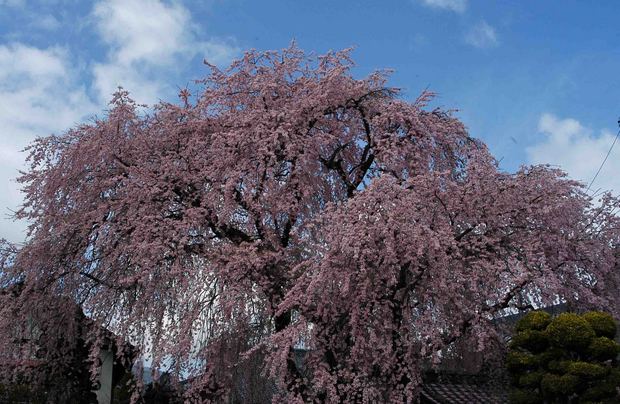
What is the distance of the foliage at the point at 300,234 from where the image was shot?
11.6 meters

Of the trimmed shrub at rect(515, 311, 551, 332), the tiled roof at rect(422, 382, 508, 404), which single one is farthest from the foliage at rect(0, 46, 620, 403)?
the tiled roof at rect(422, 382, 508, 404)

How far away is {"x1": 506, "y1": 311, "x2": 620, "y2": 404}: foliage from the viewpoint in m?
11.4

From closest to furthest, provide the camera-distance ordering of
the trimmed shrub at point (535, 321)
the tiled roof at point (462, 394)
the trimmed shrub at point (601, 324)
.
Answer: the trimmed shrub at point (601, 324), the trimmed shrub at point (535, 321), the tiled roof at point (462, 394)

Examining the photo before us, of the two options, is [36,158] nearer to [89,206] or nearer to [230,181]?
[89,206]

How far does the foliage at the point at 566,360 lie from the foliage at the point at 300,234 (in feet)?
2.11

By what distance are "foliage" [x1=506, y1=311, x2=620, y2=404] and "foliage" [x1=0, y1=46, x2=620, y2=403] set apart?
25.3 inches

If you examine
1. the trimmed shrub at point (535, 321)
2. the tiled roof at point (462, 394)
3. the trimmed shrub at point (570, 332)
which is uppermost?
the trimmed shrub at point (535, 321)

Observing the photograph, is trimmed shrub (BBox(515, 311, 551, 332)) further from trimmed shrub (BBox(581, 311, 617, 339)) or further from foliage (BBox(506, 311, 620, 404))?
Answer: trimmed shrub (BBox(581, 311, 617, 339))

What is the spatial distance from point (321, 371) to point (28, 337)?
6.79 meters

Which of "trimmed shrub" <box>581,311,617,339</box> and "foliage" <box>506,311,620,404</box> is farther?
"trimmed shrub" <box>581,311,617,339</box>

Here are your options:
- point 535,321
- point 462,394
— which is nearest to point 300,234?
point 535,321

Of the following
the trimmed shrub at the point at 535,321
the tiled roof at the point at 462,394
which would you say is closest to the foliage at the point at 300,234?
the trimmed shrub at the point at 535,321

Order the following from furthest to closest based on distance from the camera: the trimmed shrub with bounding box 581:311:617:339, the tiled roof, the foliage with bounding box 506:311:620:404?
the tiled roof, the trimmed shrub with bounding box 581:311:617:339, the foliage with bounding box 506:311:620:404

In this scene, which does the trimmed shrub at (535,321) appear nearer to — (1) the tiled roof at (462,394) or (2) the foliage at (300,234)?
(2) the foliage at (300,234)
